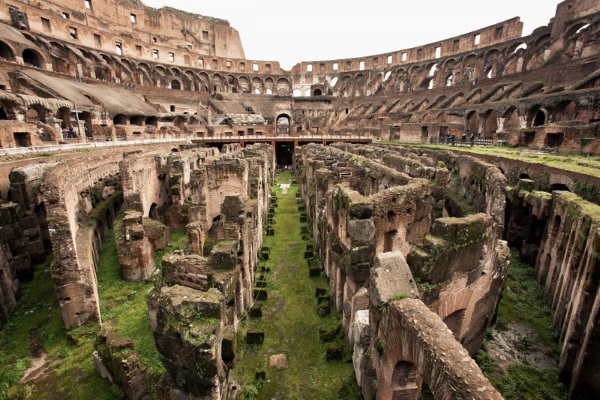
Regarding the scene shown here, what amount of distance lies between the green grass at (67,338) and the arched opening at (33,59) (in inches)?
1368

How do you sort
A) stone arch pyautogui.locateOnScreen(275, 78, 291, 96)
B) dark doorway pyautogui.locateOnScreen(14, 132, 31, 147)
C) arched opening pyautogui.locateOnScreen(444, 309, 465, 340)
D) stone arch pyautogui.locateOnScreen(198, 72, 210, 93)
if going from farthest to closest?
1. stone arch pyautogui.locateOnScreen(275, 78, 291, 96)
2. stone arch pyautogui.locateOnScreen(198, 72, 210, 93)
3. dark doorway pyautogui.locateOnScreen(14, 132, 31, 147)
4. arched opening pyautogui.locateOnScreen(444, 309, 465, 340)

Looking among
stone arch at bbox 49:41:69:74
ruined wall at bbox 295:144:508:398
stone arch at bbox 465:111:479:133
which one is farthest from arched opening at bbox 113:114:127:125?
stone arch at bbox 465:111:479:133

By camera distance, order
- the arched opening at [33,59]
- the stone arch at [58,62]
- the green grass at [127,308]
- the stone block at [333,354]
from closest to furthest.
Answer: the stone block at [333,354] < the green grass at [127,308] < the arched opening at [33,59] < the stone arch at [58,62]

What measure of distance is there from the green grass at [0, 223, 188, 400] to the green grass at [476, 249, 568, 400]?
6.97 m

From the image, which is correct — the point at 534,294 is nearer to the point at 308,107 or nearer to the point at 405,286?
the point at 405,286

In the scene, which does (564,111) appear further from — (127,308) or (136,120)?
(136,120)

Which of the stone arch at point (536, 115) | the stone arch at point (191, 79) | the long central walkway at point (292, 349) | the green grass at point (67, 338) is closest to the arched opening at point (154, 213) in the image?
the green grass at point (67, 338)

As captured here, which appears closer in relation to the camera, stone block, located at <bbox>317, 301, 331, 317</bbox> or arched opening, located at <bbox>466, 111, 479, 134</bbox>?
stone block, located at <bbox>317, 301, 331, 317</bbox>

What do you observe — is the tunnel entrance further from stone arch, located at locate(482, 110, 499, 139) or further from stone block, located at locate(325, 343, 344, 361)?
stone block, located at locate(325, 343, 344, 361)

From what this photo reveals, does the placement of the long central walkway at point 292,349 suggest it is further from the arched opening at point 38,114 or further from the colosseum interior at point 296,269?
the arched opening at point 38,114

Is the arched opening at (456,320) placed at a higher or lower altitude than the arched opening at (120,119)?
lower

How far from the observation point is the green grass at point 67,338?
631 cm

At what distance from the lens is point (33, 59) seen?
3422 centimetres

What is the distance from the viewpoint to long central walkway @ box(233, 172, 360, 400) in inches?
248
